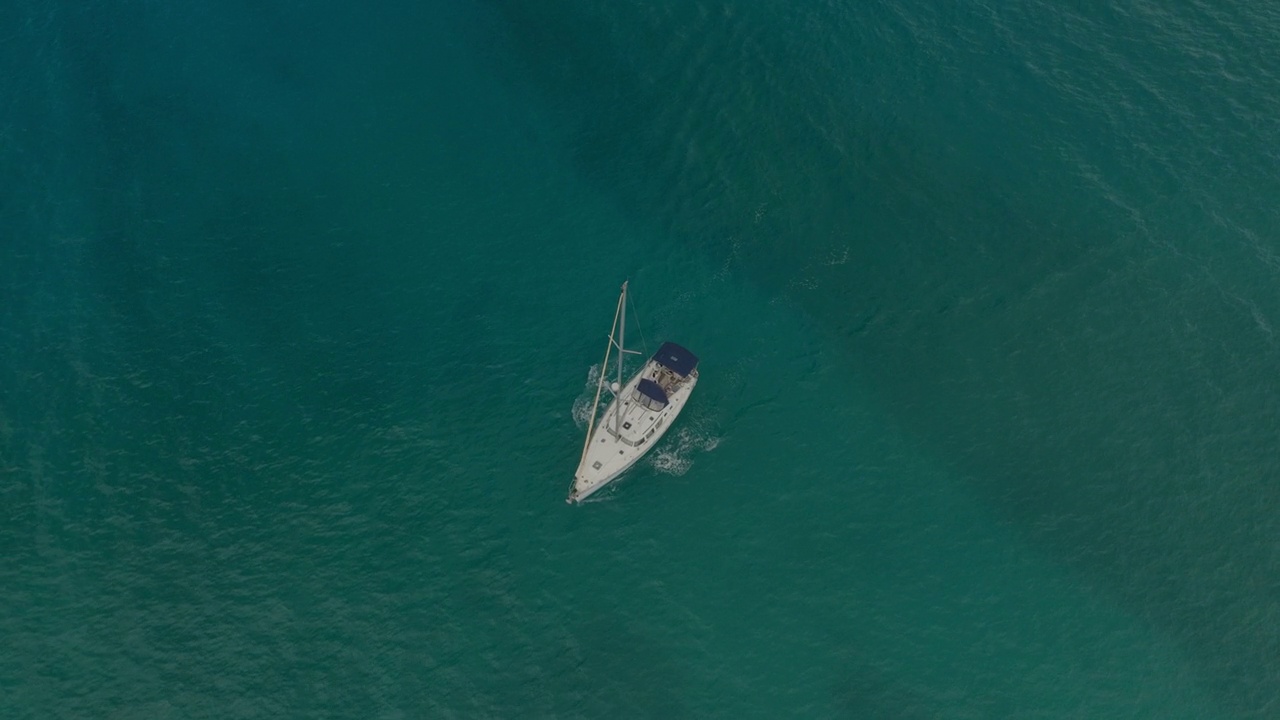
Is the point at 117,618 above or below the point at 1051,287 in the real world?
below

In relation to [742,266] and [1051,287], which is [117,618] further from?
[1051,287]

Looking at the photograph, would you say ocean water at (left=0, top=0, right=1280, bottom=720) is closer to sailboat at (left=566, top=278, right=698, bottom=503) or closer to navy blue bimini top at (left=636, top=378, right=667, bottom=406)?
sailboat at (left=566, top=278, right=698, bottom=503)

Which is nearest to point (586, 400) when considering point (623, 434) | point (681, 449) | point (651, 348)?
point (623, 434)

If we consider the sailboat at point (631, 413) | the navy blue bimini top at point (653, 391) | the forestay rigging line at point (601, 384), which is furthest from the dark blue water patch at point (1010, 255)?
the navy blue bimini top at point (653, 391)

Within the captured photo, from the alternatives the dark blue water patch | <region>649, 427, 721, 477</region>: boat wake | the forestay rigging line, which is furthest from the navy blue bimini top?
the dark blue water patch

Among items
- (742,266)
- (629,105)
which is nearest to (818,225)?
(742,266)

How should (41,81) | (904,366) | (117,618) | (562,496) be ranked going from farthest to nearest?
(41,81) → (904,366) → (562,496) → (117,618)

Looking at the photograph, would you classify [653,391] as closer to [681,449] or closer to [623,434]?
[623,434]

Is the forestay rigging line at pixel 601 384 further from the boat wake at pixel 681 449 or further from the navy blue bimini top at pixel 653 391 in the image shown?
the boat wake at pixel 681 449
